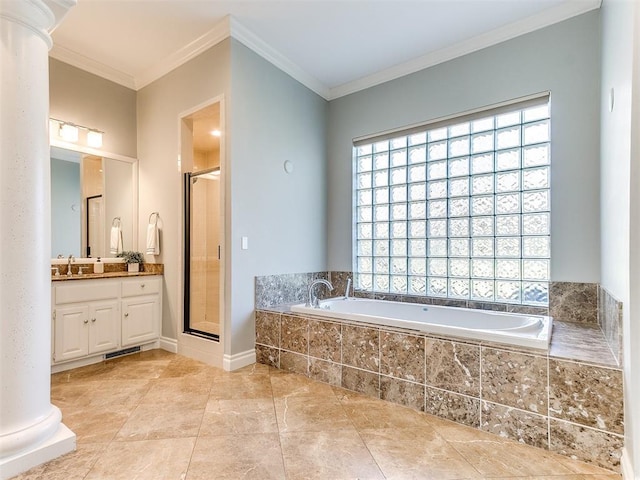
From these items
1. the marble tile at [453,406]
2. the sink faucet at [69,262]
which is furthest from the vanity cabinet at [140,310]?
the marble tile at [453,406]

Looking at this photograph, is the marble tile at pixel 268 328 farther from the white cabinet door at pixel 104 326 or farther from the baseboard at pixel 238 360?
the white cabinet door at pixel 104 326

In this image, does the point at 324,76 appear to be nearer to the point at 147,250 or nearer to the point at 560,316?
the point at 147,250

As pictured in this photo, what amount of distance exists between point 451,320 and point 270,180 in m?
2.10

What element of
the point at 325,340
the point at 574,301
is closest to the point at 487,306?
the point at 574,301

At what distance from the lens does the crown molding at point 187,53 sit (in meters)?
2.85

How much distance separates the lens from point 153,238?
344cm

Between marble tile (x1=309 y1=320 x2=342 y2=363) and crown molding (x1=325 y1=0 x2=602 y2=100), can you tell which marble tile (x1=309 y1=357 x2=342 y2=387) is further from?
crown molding (x1=325 y1=0 x2=602 y2=100)

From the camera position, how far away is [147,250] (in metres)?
3.55

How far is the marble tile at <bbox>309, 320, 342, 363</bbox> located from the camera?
2512mm

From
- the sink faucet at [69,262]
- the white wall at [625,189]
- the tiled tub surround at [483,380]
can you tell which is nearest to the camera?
the white wall at [625,189]

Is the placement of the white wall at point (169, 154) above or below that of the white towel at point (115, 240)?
above

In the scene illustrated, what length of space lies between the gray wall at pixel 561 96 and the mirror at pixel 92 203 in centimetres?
318

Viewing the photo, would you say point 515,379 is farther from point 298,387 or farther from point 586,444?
point 298,387

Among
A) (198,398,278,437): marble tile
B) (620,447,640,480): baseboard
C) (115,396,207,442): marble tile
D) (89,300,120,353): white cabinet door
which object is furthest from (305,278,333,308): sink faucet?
(620,447,640,480): baseboard
